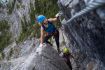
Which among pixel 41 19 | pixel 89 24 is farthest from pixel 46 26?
pixel 89 24

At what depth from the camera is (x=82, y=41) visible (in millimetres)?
8289

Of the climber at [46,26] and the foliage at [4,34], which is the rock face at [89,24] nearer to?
the climber at [46,26]

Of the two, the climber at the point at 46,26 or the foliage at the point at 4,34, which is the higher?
the foliage at the point at 4,34

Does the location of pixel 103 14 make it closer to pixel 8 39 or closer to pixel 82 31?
pixel 82 31

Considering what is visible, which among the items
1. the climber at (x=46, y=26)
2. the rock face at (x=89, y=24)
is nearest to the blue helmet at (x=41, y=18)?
the climber at (x=46, y=26)

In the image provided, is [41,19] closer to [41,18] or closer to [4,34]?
[41,18]

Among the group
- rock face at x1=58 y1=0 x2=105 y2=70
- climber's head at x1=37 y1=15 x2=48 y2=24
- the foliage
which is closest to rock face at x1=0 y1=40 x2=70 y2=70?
climber's head at x1=37 y1=15 x2=48 y2=24

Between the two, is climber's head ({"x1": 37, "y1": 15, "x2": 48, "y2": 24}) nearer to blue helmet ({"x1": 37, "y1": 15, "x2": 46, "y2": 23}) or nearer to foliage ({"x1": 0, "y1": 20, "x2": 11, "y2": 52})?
blue helmet ({"x1": 37, "y1": 15, "x2": 46, "y2": 23})

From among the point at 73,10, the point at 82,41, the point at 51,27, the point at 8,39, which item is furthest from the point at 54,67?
the point at 8,39

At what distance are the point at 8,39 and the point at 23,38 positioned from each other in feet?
12.0

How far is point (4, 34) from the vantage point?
27031 millimetres

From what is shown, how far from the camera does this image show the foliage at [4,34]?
25345mm

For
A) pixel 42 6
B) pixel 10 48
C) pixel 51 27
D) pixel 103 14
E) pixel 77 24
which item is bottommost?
pixel 103 14

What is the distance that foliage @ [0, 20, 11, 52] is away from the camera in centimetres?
2535
